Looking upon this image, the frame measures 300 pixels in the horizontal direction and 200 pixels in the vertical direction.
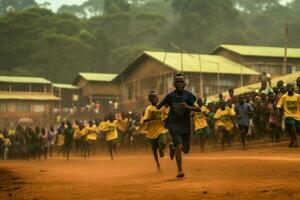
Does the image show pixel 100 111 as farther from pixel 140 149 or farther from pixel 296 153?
pixel 296 153

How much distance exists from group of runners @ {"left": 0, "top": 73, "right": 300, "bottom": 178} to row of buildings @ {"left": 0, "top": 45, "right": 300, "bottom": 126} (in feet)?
43.2

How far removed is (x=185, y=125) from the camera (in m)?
10.9

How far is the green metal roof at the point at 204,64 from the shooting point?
4445cm

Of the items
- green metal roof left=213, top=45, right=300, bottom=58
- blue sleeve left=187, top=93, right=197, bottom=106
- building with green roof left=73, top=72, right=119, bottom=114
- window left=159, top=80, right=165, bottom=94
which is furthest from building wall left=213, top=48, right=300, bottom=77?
blue sleeve left=187, top=93, right=197, bottom=106

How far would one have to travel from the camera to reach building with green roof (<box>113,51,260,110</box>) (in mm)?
44594

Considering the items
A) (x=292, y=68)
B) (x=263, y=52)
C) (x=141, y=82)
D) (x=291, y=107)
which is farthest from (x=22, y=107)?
(x=291, y=107)

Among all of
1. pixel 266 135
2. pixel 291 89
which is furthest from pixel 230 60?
pixel 291 89

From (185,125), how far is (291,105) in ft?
21.1

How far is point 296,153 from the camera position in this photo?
16297 millimetres

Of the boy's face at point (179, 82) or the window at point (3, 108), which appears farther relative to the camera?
the window at point (3, 108)

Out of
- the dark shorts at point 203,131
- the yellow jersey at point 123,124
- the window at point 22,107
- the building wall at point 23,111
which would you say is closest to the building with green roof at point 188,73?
the building wall at point 23,111

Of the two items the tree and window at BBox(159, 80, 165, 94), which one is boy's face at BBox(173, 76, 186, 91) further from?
the tree

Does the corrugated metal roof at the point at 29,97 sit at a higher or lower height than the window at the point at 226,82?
lower

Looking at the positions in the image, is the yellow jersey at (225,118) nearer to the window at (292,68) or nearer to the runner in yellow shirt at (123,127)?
the runner in yellow shirt at (123,127)
